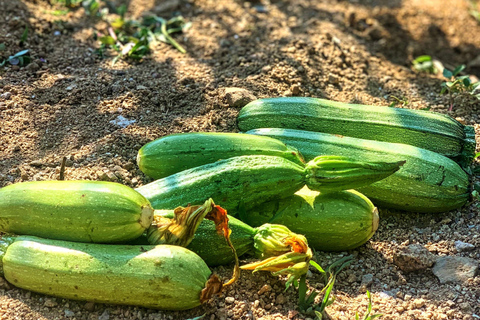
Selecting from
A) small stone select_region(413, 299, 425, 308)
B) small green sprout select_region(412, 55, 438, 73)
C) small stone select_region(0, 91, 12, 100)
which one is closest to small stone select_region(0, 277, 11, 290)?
small stone select_region(0, 91, 12, 100)

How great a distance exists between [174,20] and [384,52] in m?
2.42

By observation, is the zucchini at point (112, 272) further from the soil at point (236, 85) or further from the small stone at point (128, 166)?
the small stone at point (128, 166)

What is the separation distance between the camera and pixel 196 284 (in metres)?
2.95

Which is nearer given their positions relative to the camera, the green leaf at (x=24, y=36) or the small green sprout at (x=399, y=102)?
the small green sprout at (x=399, y=102)

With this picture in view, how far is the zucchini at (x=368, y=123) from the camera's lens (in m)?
4.16

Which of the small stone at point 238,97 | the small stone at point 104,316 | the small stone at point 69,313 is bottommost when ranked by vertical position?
the small stone at point 104,316

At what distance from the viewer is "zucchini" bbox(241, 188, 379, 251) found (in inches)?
138

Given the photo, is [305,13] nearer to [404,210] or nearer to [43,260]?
[404,210]

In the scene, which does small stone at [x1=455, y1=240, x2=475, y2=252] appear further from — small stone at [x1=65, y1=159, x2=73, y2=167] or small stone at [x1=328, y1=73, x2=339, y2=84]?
small stone at [x1=65, y1=159, x2=73, y2=167]

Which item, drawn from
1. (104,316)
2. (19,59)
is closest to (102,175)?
(104,316)

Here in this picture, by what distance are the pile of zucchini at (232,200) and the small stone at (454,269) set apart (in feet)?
1.51

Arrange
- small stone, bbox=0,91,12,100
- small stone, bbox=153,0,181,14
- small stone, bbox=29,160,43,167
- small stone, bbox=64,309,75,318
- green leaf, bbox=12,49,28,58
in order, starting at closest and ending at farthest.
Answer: small stone, bbox=64,309,75,318 → small stone, bbox=29,160,43,167 → small stone, bbox=0,91,12,100 → green leaf, bbox=12,49,28,58 → small stone, bbox=153,0,181,14

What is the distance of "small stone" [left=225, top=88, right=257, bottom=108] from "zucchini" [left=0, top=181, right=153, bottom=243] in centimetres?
169

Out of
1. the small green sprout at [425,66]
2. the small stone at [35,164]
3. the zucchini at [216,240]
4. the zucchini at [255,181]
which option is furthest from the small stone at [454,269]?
the small green sprout at [425,66]
